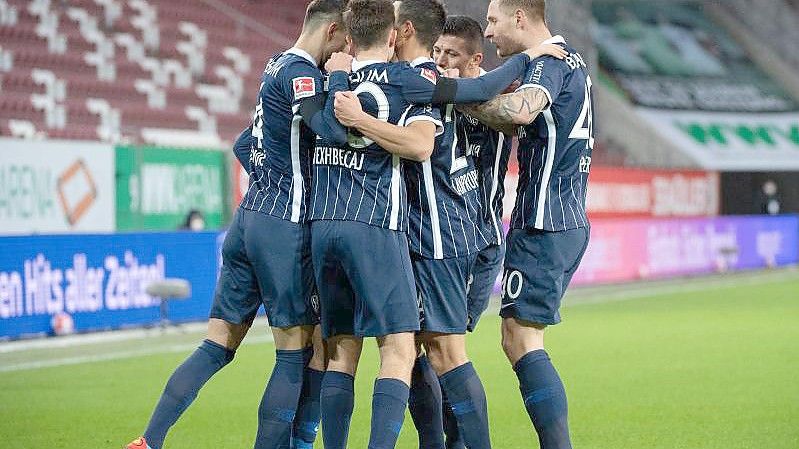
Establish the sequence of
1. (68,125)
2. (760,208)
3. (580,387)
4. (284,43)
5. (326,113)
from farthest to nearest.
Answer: (760,208), (284,43), (68,125), (580,387), (326,113)

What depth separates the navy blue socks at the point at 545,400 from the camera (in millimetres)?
5672

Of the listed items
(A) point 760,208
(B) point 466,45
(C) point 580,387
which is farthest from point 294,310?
(A) point 760,208

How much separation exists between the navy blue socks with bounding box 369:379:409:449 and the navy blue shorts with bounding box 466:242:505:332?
0.70 meters

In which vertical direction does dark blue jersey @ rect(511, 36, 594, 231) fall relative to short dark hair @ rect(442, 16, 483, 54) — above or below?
below

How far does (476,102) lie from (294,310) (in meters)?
1.19

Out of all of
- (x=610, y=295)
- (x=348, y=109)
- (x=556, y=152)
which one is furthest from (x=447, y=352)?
(x=610, y=295)

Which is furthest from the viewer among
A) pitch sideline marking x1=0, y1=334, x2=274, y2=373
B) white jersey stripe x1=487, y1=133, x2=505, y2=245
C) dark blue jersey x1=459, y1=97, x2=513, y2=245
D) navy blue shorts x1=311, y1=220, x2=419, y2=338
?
pitch sideline marking x1=0, y1=334, x2=274, y2=373

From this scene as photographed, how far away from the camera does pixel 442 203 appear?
5.82 meters

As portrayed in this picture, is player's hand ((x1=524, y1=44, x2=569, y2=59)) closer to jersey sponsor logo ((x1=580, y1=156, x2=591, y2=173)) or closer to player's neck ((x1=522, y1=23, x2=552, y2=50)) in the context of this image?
player's neck ((x1=522, y1=23, x2=552, y2=50))

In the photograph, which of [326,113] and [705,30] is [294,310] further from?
[705,30]

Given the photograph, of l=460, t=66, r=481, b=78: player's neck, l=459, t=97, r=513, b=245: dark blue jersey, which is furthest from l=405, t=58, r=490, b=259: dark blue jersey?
l=460, t=66, r=481, b=78: player's neck

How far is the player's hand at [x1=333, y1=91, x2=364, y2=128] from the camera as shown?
17.8 feet

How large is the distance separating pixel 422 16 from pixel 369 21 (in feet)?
0.89

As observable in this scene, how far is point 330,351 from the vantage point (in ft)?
19.2
